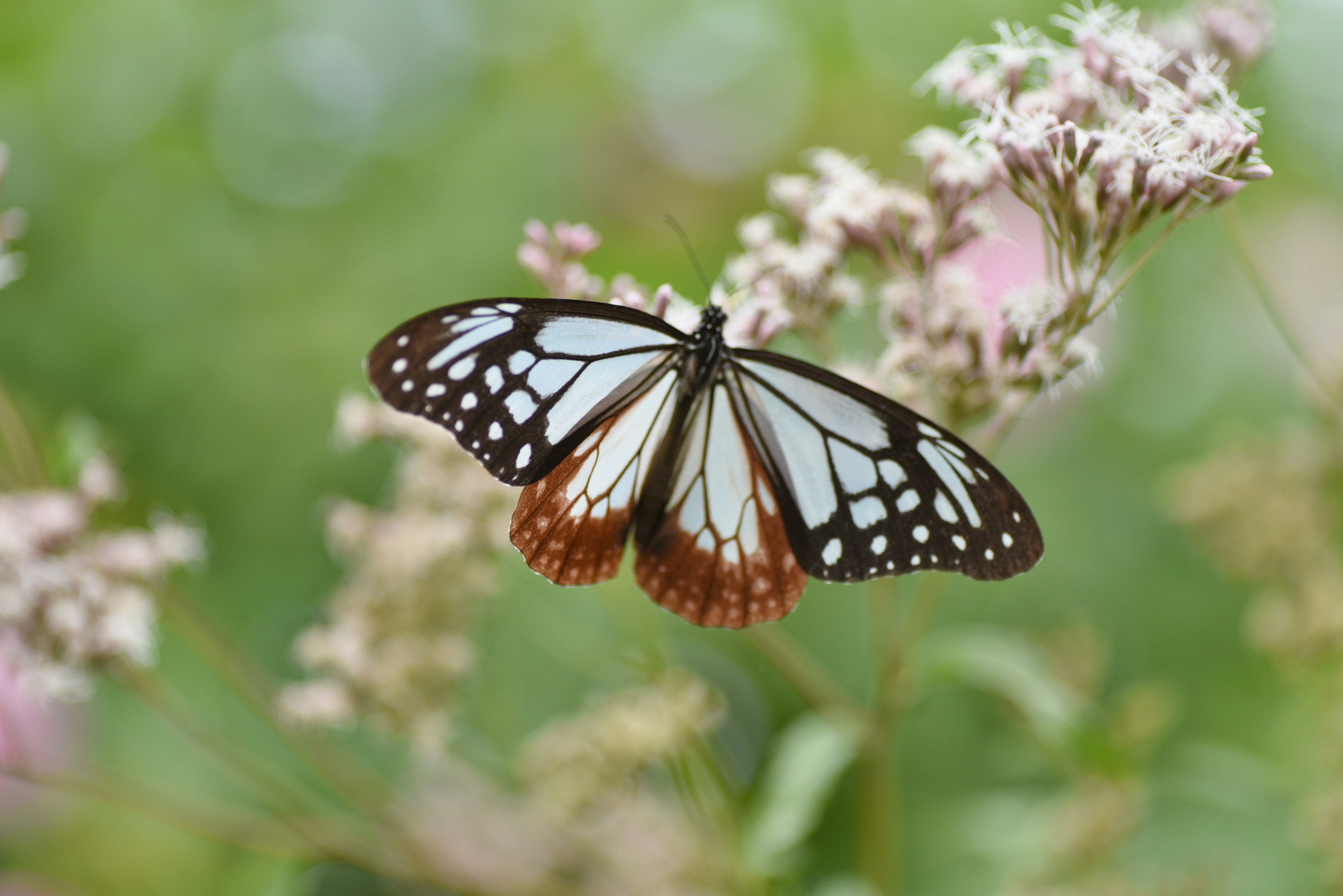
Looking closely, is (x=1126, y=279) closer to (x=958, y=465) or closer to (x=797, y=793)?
(x=958, y=465)

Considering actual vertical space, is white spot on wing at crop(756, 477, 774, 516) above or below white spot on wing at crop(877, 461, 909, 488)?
above

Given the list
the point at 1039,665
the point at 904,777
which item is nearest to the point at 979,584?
the point at 904,777

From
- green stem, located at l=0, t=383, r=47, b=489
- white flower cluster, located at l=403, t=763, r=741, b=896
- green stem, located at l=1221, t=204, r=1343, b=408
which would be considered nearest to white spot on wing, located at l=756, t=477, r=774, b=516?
white flower cluster, located at l=403, t=763, r=741, b=896

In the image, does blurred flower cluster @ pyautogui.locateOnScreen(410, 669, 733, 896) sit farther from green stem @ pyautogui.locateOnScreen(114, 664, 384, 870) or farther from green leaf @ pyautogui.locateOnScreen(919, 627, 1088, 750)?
green leaf @ pyautogui.locateOnScreen(919, 627, 1088, 750)

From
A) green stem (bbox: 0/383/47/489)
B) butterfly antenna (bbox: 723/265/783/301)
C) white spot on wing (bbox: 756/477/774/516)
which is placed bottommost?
white spot on wing (bbox: 756/477/774/516)

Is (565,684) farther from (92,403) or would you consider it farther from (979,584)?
(92,403)
